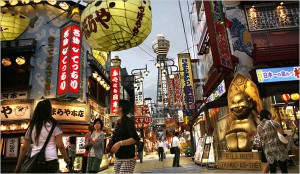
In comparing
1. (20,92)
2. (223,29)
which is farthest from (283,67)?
(20,92)

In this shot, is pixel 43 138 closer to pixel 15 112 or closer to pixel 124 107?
pixel 124 107

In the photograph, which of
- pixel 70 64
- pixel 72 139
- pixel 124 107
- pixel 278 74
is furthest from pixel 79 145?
pixel 278 74

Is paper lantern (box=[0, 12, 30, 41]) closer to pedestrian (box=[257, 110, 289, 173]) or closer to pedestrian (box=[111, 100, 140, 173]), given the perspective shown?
pedestrian (box=[111, 100, 140, 173])

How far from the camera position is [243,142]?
10.3m

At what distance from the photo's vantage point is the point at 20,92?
586 inches

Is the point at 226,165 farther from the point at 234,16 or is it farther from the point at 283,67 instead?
the point at 234,16

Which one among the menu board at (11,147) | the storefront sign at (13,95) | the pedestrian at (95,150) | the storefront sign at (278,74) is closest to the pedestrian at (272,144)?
the pedestrian at (95,150)

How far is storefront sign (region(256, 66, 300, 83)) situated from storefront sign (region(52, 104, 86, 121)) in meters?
10.8

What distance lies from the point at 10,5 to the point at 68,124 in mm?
9016

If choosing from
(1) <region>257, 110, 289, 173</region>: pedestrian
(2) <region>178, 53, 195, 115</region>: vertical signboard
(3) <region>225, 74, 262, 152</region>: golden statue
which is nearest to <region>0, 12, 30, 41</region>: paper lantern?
(2) <region>178, 53, 195, 115</region>: vertical signboard

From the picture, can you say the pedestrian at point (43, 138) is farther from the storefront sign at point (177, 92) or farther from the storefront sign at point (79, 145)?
the storefront sign at point (177, 92)

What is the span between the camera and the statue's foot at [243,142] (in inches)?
403

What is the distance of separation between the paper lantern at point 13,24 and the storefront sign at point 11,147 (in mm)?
6128

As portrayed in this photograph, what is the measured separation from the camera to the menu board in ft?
44.5
